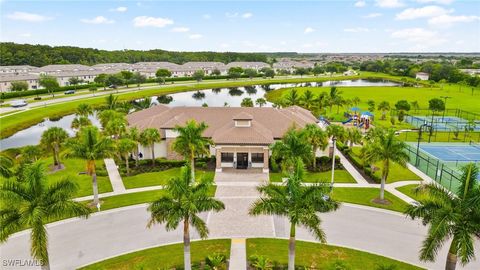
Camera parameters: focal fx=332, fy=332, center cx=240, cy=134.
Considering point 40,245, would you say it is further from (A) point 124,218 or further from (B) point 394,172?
(B) point 394,172

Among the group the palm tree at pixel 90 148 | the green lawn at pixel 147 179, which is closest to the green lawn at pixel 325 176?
the green lawn at pixel 147 179

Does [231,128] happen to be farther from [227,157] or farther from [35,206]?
[35,206]

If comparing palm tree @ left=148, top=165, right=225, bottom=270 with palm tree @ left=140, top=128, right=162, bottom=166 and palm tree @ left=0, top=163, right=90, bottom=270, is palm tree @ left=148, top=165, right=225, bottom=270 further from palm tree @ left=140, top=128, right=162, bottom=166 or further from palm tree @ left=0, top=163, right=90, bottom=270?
palm tree @ left=140, top=128, right=162, bottom=166

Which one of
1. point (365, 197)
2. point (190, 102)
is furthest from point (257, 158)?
point (190, 102)

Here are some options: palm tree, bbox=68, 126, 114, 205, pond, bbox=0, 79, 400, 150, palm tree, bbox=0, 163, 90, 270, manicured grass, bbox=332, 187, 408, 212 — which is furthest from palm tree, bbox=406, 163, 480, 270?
pond, bbox=0, 79, 400, 150

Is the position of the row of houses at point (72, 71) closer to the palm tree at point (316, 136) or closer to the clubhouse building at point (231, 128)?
the clubhouse building at point (231, 128)

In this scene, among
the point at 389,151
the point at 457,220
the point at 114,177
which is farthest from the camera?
the point at 114,177
